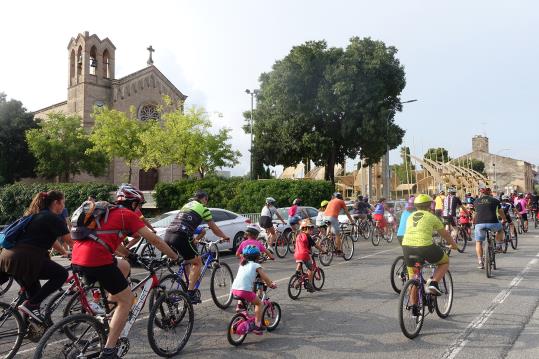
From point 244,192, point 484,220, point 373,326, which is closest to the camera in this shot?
point 373,326

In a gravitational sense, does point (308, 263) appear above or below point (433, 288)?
above

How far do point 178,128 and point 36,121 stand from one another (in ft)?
64.9

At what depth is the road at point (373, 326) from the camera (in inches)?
211

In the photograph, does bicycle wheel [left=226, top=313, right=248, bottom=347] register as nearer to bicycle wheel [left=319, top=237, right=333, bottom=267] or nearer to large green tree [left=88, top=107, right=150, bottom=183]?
bicycle wheel [left=319, top=237, right=333, bottom=267]

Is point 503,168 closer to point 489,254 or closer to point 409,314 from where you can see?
point 489,254

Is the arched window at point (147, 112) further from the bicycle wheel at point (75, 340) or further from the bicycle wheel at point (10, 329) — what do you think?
the bicycle wheel at point (75, 340)

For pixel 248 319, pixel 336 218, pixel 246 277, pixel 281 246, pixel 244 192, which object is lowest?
pixel 248 319

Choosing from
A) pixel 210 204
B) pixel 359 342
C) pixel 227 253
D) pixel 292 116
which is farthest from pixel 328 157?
pixel 359 342

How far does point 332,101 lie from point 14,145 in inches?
1122

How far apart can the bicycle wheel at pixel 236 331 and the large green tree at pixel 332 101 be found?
1146 inches

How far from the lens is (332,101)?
34.4 meters

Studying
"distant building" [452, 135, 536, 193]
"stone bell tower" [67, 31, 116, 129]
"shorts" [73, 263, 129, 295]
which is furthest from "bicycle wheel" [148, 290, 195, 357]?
"distant building" [452, 135, 536, 193]

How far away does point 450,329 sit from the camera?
619 centimetres

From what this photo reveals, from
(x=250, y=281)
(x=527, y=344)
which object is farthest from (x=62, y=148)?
(x=527, y=344)
